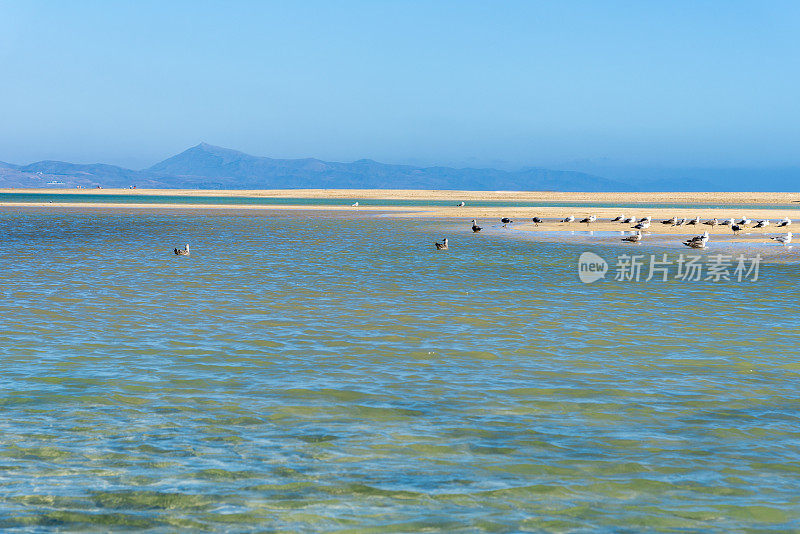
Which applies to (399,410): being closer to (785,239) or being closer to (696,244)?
(696,244)

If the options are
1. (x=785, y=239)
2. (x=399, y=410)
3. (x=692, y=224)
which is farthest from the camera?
(x=692, y=224)

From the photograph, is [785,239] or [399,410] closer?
[399,410]

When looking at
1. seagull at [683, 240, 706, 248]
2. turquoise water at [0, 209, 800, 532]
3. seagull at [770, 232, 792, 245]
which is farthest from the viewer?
seagull at [770, 232, 792, 245]

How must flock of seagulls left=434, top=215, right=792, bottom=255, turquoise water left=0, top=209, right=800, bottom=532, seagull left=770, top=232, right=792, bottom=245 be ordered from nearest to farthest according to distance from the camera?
turquoise water left=0, top=209, right=800, bottom=532, flock of seagulls left=434, top=215, right=792, bottom=255, seagull left=770, top=232, right=792, bottom=245

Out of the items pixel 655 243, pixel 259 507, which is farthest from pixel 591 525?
pixel 655 243

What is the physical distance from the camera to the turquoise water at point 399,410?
7.51m

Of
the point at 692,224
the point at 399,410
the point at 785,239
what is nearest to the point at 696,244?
the point at 785,239

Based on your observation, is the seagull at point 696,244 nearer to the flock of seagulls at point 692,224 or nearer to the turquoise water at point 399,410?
the flock of seagulls at point 692,224

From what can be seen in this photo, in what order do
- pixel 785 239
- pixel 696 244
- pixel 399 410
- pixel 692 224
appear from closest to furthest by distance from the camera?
pixel 399 410, pixel 696 244, pixel 785 239, pixel 692 224

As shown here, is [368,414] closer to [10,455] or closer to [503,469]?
[503,469]

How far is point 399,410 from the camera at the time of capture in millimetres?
10766

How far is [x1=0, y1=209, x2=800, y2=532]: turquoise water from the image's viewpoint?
7.51 meters

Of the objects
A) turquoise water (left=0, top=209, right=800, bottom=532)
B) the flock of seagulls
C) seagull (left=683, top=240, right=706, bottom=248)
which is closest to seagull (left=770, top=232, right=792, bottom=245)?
the flock of seagulls

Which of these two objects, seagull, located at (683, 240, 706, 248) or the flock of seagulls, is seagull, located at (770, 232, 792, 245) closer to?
the flock of seagulls
